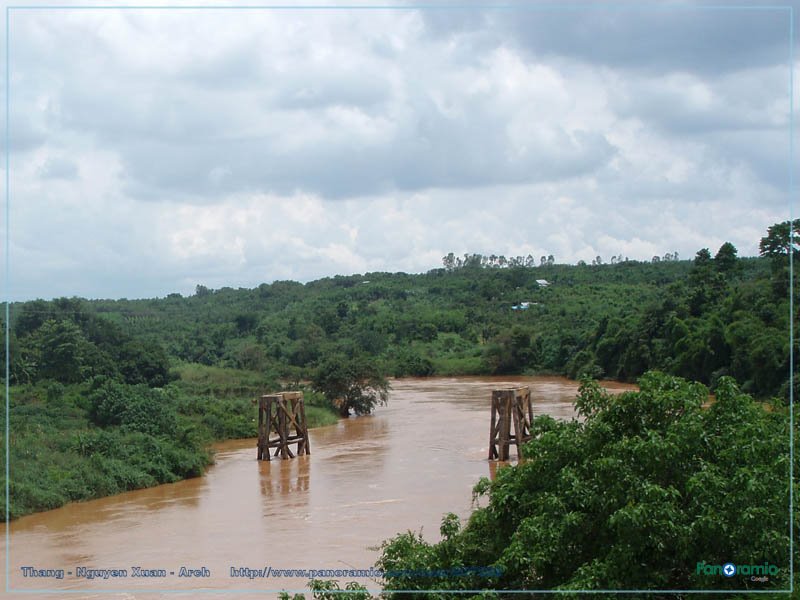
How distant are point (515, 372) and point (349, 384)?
2249 cm

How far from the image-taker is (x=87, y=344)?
32719mm

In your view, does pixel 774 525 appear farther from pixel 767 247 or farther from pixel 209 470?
pixel 767 247

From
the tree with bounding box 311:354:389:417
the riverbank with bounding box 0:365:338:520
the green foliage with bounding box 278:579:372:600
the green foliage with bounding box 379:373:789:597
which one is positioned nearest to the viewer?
the green foliage with bounding box 379:373:789:597

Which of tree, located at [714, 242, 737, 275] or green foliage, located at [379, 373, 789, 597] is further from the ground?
tree, located at [714, 242, 737, 275]

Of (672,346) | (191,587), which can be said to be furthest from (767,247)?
(191,587)

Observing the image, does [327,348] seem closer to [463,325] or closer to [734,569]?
[463,325]

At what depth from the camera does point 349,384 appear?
126 ft

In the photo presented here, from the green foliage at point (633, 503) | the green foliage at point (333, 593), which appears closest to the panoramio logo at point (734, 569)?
the green foliage at point (633, 503)

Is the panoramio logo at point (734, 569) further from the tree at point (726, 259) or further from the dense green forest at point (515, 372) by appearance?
the tree at point (726, 259)

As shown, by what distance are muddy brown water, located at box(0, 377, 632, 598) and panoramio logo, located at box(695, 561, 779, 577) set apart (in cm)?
382

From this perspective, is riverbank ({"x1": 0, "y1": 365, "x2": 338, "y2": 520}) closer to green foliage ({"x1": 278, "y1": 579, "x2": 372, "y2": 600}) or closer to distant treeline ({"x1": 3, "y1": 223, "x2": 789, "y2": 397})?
distant treeline ({"x1": 3, "y1": 223, "x2": 789, "y2": 397})

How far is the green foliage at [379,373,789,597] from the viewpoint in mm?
7762

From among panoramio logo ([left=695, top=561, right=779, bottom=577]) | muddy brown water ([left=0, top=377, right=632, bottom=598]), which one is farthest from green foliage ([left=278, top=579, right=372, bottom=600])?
panoramio logo ([left=695, top=561, right=779, bottom=577])

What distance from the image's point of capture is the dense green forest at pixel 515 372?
26.4ft
